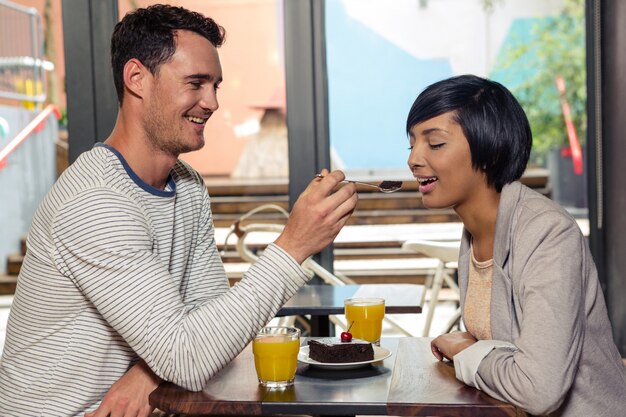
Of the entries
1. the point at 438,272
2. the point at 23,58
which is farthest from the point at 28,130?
the point at 438,272

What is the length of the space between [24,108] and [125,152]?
251cm

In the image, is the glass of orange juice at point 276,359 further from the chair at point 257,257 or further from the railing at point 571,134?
the railing at point 571,134

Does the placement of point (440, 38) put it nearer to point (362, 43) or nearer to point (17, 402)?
point (362, 43)

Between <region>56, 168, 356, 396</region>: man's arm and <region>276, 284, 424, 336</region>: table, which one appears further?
<region>276, 284, 424, 336</region>: table

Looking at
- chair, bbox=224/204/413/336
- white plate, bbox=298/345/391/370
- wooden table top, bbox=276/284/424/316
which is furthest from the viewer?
chair, bbox=224/204/413/336

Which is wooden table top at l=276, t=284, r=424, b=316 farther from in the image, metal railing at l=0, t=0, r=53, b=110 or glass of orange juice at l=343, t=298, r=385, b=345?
metal railing at l=0, t=0, r=53, b=110

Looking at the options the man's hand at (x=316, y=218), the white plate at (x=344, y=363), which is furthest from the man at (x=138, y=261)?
the white plate at (x=344, y=363)

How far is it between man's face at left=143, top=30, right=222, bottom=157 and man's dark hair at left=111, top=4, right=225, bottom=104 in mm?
18

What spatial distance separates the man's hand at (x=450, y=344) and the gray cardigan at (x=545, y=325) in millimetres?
82

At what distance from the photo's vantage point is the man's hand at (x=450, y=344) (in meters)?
1.84

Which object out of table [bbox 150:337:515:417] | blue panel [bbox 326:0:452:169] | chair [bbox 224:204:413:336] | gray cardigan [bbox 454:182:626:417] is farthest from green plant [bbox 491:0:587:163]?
table [bbox 150:337:515:417]

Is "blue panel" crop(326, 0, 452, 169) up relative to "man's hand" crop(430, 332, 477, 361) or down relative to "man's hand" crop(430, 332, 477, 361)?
up

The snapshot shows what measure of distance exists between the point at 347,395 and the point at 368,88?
277cm

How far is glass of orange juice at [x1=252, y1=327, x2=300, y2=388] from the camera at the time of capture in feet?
5.47
